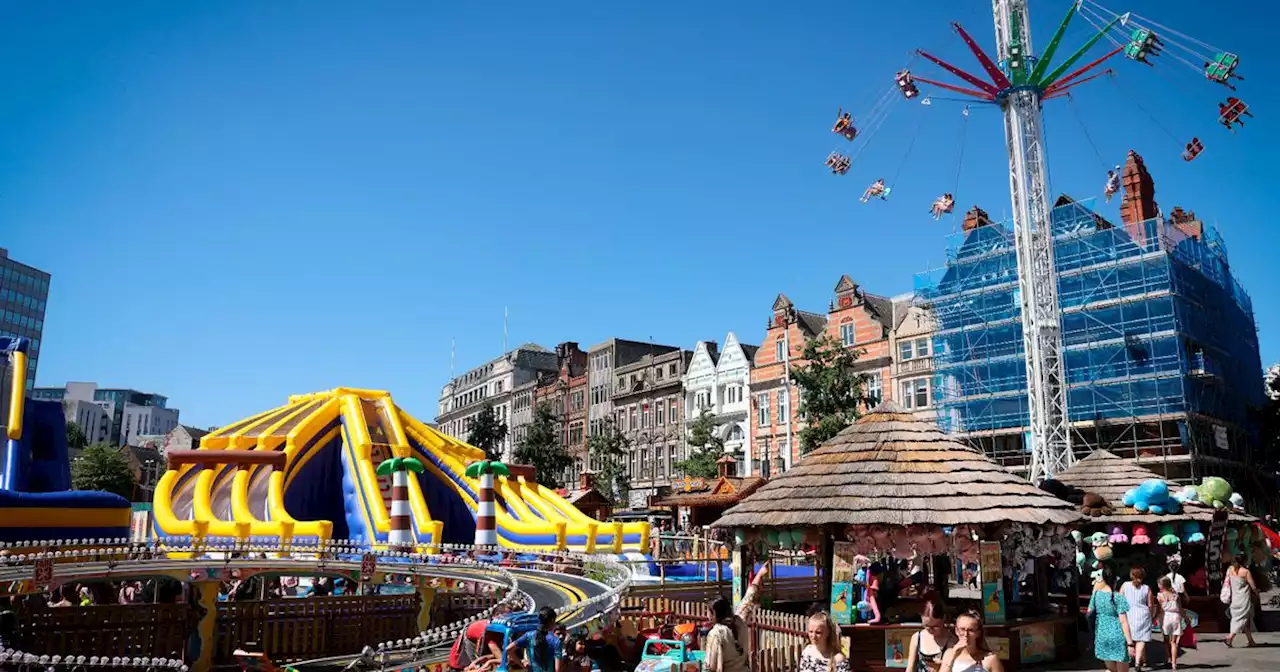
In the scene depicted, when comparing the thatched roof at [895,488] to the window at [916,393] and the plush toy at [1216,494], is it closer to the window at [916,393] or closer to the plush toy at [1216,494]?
the plush toy at [1216,494]

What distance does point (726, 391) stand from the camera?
64.6 metres

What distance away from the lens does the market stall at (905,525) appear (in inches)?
580

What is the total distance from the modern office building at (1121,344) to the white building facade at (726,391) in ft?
49.3

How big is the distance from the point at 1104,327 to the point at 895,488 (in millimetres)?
32450

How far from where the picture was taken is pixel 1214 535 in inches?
802

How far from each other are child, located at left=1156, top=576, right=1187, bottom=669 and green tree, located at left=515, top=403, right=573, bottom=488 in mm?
57194

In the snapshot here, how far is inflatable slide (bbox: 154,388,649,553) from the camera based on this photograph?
28828 millimetres

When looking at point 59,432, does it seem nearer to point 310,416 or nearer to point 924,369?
point 310,416

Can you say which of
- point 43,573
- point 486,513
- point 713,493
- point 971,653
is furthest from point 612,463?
point 971,653

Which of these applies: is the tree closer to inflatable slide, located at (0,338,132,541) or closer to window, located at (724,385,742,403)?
window, located at (724,385,742,403)

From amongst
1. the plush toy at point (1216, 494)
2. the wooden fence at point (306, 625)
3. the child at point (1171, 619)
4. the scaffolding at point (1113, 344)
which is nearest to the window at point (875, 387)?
the scaffolding at point (1113, 344)

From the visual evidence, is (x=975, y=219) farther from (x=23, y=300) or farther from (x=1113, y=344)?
(x=23, y=300)

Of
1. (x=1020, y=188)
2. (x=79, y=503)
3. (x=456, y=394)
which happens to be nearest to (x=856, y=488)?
(x=79, y=503)

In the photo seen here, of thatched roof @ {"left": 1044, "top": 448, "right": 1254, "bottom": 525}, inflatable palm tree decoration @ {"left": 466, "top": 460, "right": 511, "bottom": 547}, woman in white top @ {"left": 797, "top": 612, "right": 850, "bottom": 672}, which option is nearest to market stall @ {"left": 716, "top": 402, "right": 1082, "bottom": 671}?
thatched roof @ {"left": 1044, "top": 448, "right": 1254, "bottom": 525}
